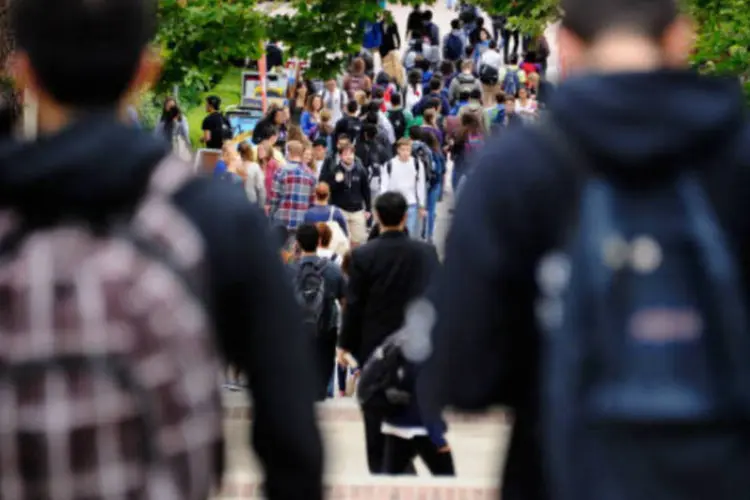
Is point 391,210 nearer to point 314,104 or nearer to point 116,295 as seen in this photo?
point 116,295

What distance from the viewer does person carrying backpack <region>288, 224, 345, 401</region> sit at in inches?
507

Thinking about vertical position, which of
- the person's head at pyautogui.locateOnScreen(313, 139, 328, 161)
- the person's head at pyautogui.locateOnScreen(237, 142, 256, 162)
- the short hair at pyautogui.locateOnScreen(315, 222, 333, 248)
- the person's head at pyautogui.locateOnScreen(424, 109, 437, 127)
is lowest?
the short hair at pyautogui.locateOnScreen(315, 222, 333, 248)

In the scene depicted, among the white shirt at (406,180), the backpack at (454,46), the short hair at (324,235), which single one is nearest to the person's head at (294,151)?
the white shirt at (406,180)

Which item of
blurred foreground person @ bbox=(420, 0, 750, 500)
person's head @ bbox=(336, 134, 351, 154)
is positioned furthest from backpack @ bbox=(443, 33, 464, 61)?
blurred foreground person @ bbox=(420, 0, 750, 500)

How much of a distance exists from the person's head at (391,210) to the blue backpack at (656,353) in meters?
7.44

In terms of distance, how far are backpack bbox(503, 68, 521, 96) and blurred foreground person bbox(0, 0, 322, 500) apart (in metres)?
28.0

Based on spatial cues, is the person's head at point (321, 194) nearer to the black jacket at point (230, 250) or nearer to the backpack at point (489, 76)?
the backpack at point (489, 76)

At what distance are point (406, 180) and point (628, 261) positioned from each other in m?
18.5

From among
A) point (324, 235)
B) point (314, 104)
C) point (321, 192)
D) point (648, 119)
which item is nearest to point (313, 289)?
point (324, 235)

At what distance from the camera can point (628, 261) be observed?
3.04 m

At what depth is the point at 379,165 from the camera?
2295cm

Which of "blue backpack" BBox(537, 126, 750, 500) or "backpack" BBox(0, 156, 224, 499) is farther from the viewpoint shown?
"blue backpack" BBox(537, 126, 750, 500)

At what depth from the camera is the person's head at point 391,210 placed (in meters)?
10.5

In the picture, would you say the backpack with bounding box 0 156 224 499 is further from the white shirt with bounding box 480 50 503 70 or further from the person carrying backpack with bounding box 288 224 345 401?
the white shirt with bounding box 480 50 503 70
